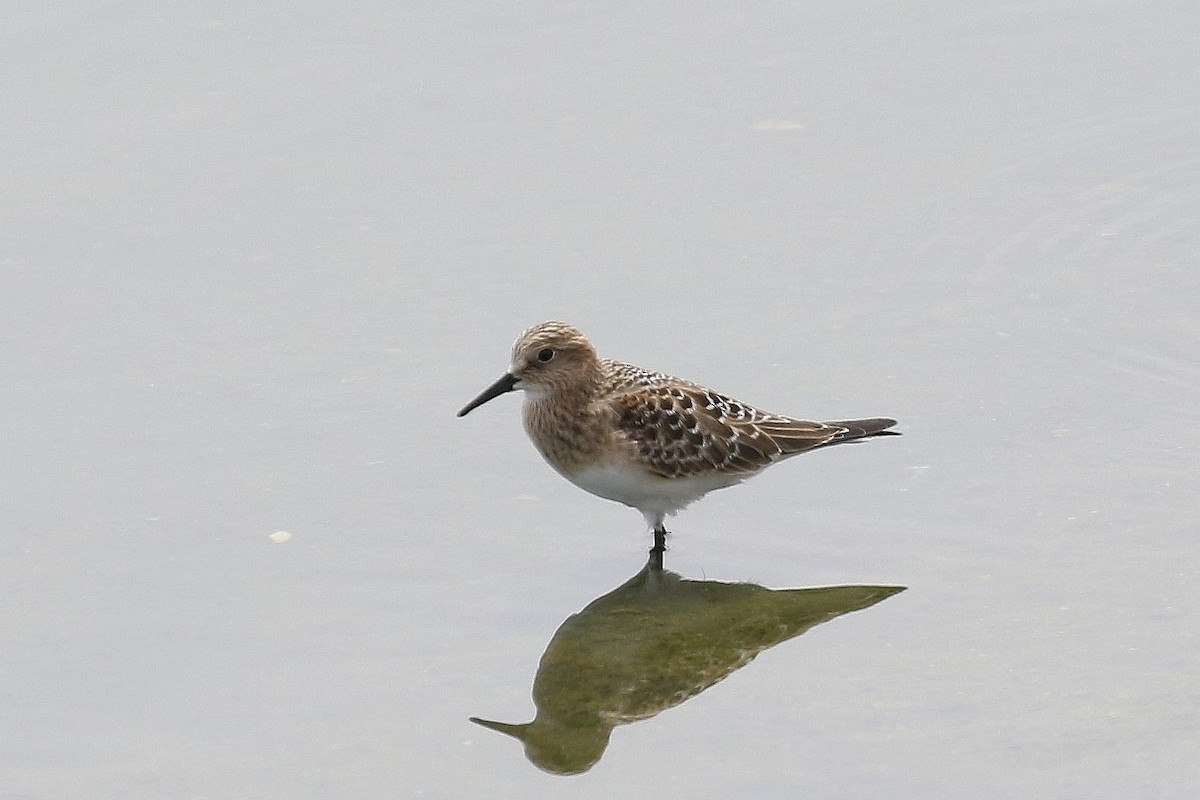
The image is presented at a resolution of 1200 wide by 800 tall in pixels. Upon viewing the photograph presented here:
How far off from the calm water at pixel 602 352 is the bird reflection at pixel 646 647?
49 millimetres

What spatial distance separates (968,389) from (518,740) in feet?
13.3

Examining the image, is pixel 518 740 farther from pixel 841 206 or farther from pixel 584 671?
pixel 841 206

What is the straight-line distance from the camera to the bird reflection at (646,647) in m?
8.21

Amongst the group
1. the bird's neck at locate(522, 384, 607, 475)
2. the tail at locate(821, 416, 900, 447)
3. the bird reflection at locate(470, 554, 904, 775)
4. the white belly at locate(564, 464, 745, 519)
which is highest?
the bird's neck at locate(522, 384, 607, 475)

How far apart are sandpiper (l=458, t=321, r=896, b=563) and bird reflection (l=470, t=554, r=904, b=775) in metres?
0.45

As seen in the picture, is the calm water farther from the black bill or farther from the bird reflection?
the black bill

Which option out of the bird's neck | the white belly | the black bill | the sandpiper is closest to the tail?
the sandpiper

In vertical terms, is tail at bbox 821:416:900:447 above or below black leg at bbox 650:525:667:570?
above

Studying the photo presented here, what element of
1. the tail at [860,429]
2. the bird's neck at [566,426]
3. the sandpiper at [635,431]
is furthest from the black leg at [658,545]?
the tail at [860,429]

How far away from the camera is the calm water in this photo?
27.0 ft

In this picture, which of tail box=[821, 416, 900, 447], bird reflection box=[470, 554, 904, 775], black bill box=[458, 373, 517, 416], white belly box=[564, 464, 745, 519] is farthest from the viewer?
tail box=[821, 416, 900, 447]

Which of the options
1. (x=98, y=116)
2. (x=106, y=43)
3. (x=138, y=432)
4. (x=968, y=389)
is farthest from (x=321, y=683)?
(x=106, y=43)

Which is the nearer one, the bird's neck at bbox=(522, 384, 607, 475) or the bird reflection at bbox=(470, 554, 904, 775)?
the bird reflection at bbox=(470, 554, 904, 775)

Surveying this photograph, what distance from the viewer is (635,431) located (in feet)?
32.0
